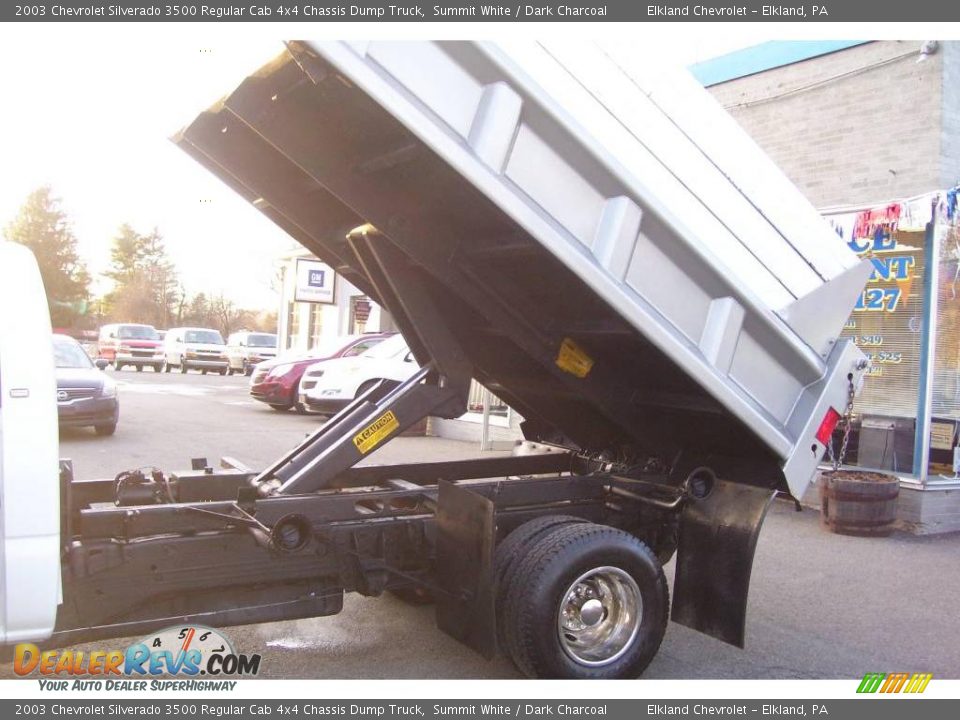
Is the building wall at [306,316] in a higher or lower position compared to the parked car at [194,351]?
higher

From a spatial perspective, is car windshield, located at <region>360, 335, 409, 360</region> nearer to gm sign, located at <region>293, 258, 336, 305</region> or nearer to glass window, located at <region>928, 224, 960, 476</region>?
glass window, located at <region>928, 224, 960, 476</region>

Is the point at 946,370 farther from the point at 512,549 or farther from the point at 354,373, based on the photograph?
the point at 354,373

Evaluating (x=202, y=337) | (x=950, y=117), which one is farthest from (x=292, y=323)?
(x=950, y=117)

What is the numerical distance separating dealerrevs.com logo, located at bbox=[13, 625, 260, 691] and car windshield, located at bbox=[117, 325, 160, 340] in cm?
3162

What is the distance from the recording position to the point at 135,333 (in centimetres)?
3375

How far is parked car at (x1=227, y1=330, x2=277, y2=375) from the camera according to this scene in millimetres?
34812

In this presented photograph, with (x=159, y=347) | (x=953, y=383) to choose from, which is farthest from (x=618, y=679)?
(x=159, y=347)

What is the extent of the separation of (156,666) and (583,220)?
2.82m

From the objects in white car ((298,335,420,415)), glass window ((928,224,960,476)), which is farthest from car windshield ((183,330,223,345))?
glass window ((928,224,960,476))

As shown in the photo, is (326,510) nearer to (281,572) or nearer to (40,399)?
(281,572)

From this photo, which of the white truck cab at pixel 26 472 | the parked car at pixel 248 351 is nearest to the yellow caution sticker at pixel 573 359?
the white truck cab at pixel 26 472

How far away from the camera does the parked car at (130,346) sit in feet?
108

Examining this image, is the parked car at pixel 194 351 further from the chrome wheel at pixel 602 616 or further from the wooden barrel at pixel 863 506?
the chrome wheel at pixel 602 616

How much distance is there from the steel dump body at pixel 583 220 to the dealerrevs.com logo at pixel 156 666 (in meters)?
1.89
